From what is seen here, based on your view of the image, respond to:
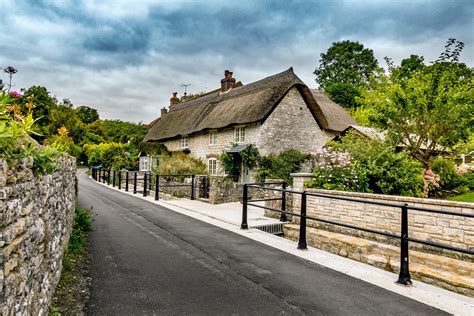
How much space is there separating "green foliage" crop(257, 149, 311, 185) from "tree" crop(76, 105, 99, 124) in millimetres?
65614

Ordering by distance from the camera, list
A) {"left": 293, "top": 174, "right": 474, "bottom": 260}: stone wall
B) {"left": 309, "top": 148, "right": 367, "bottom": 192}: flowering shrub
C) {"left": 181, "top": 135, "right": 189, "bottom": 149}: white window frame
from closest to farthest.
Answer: {"left": 293, "top": 174, "right": 474, "bottom": 260}: stone wall → {"left": 309, "top": 148, "right": 367, "bottom": 192}: flowering shrub → {"left": 181, "top": 135, "right": 189, "bottom": 149}: white window frame

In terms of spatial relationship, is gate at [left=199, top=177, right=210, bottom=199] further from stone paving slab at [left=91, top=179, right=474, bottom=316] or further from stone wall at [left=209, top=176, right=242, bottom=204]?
stone paving slab at [left=91, top=179, right=474, bottom=316]

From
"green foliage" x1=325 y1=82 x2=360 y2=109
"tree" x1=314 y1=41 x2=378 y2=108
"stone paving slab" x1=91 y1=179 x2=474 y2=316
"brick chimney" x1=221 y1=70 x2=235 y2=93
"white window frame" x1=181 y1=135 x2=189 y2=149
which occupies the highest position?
"tree" x1=314 y1=41 x2=378 y2=108

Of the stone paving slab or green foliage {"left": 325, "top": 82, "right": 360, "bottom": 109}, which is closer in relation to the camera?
the stone paving slab

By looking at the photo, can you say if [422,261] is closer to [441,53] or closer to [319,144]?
[441,53]

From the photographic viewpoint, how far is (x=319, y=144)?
23.9 m

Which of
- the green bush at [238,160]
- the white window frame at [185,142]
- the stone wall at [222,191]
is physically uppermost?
the white window frame at [185,142]

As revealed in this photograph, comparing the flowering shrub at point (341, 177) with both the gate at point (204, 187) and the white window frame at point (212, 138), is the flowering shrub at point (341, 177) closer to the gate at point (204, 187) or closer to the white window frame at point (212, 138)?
the gate at point (204, 187)

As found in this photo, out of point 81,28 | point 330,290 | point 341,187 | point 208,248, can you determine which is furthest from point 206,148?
point 330,290

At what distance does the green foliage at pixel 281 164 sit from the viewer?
19.3 m

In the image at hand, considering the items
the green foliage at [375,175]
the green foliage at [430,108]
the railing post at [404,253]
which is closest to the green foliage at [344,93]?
the green foliage at [430,108]

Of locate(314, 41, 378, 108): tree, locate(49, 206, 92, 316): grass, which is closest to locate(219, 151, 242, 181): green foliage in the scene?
locate(49, 206, 92, 316): grass

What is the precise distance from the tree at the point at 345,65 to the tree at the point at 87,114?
5435cm

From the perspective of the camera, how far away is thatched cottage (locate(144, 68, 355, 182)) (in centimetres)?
2073
